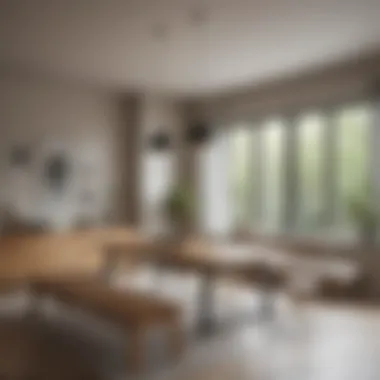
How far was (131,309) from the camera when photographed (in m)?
3.71

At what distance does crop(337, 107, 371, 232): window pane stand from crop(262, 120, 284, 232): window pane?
3.44ft

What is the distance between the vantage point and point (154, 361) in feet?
12.5

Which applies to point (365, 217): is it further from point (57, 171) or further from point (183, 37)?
point (57, 171)

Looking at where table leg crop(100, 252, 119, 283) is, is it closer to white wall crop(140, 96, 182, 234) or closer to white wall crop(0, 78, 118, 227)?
white wall crop(0, 78, 118, 227)

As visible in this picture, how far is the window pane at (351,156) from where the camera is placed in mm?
6414

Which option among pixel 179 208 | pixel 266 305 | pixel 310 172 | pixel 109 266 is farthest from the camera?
pixel 179 208

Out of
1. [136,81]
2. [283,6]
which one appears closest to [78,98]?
[136,81]

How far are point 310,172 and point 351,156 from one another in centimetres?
72

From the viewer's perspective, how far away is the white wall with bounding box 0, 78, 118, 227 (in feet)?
23.8

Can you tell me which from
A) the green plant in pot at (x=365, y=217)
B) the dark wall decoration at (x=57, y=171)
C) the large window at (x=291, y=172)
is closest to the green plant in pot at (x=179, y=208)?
the large window at (x=291, y=172)

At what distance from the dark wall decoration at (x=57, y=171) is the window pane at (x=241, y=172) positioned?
9.25 ft

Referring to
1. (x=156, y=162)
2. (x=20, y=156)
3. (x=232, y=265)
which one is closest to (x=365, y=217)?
→ (x=232, y=265)

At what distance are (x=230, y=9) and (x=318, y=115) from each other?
3.01 metres

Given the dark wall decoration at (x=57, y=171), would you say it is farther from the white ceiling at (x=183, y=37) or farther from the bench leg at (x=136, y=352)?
the bench leg at (x=136, y=352)
